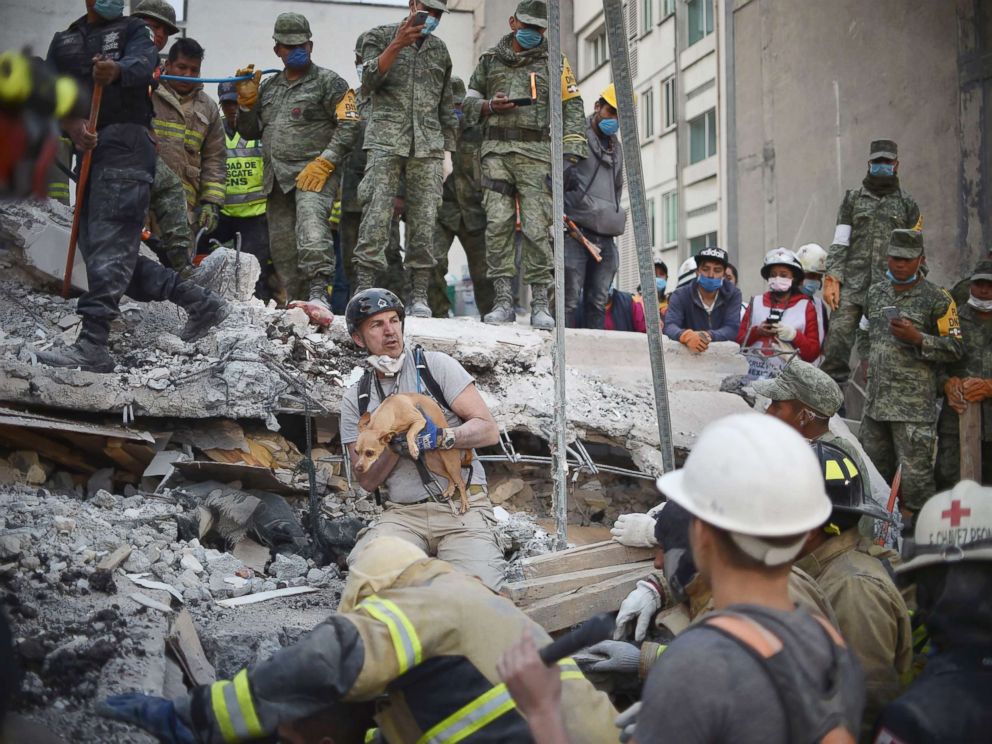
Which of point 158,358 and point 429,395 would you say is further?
point 158,358

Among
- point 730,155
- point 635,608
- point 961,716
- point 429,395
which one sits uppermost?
point 730,155

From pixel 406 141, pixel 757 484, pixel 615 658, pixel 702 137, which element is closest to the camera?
pixel 757 484

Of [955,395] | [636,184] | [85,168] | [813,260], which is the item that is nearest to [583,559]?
[636,184]

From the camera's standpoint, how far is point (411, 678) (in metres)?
2.48

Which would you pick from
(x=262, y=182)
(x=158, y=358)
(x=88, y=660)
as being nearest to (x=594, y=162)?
(x=262, y=182)

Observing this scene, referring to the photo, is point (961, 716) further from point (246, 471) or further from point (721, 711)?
point (246, 471)

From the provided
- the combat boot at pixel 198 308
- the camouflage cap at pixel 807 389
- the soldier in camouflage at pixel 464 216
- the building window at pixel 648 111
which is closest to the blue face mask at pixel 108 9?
the combat boot at pixel 198 308

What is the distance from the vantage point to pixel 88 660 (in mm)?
3496

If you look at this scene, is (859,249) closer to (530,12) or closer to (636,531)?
(530,12)

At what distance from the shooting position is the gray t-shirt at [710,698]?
181 centimetres

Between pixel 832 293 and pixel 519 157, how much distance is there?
283cm

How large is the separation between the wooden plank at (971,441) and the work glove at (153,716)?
5.83 m

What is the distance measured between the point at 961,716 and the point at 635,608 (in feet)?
6.05

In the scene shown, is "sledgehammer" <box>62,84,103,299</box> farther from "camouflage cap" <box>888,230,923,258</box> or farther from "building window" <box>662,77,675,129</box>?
"building window" <box>662,77,675,129</box>
